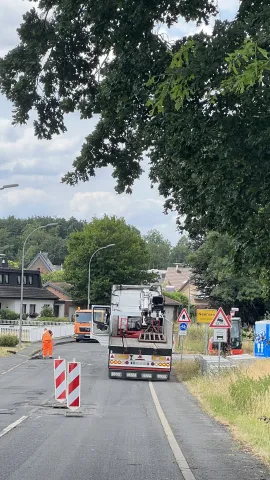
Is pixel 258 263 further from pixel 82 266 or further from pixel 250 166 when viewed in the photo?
pixel 82 266

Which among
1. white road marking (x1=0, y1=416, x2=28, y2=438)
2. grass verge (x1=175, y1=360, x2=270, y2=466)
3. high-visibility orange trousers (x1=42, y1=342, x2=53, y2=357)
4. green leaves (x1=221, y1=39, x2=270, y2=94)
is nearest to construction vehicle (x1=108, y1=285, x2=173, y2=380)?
grass verge (x1=175, y1=360, x2=270, y2=466)

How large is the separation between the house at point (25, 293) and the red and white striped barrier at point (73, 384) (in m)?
61.6

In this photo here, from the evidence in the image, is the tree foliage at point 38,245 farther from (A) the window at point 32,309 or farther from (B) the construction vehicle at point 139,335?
(B) the construction vehicle at point 139,335

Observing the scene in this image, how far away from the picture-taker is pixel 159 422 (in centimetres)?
1628

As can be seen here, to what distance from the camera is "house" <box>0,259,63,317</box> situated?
79.8 m

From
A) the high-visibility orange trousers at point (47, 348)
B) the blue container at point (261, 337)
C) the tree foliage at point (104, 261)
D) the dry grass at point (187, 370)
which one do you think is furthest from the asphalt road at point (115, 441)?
the tree foliage at point (104, 261)

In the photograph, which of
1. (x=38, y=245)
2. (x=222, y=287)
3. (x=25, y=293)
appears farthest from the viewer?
(x=38, y=245)

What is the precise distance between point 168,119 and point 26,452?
17.2 feet

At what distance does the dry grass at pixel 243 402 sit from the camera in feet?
44.8

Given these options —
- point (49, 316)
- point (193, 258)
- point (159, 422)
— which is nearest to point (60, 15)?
point (159, 422)

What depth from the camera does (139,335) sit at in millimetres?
29703

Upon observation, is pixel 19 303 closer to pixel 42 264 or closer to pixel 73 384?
pixel 73 384

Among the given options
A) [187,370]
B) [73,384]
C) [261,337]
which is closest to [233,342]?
[261,337]

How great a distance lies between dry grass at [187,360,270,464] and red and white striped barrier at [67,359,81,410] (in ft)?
10.4
